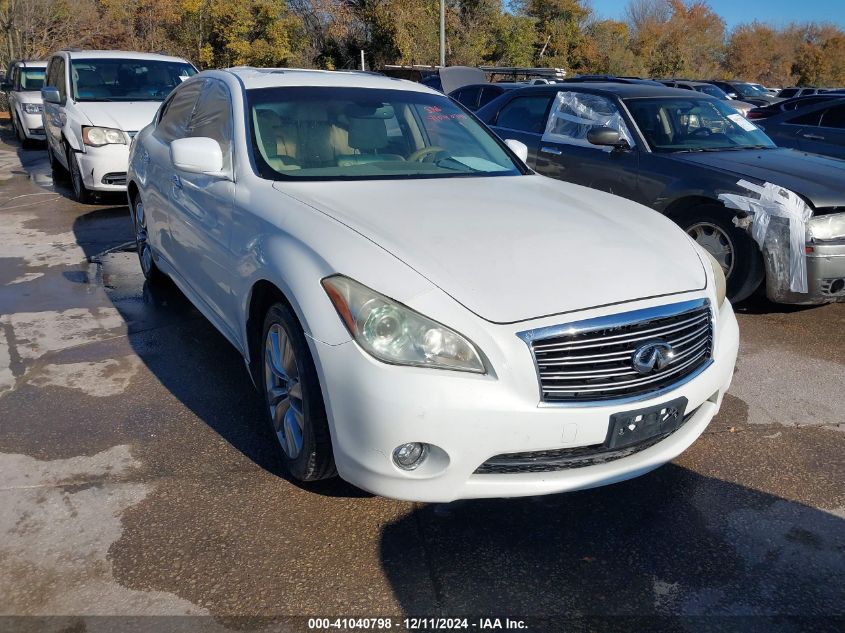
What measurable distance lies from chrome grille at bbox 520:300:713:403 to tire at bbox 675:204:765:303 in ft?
8.50

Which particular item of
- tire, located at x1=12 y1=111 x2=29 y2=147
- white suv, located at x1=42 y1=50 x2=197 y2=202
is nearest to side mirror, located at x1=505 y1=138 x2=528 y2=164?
white suv, located at x1=42 y1=50 x2=197 y2=202

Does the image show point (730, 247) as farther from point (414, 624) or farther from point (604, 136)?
point (414, 624)

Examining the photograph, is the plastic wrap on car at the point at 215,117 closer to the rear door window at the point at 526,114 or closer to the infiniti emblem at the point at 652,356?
the infiniti emblem at the point at 652,356

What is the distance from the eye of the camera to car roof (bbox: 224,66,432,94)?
13.3ft

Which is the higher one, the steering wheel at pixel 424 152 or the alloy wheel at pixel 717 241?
the steering wheel at pixel 424 152

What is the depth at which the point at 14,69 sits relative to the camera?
15.9m

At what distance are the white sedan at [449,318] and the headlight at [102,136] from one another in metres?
5.19

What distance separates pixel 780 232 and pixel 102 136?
6970mm

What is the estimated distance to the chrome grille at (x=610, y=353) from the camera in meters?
2.43

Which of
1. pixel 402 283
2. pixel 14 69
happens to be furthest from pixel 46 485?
pixel 14 69

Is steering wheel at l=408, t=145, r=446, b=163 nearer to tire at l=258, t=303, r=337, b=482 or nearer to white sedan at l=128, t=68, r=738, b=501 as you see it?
white sedan at l=128, t=68, r=738, b=501

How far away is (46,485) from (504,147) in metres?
2.96

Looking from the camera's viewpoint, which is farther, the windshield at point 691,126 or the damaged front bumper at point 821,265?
the windshield at point 691,126

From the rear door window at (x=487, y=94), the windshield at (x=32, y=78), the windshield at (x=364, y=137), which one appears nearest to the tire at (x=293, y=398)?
the windshield at (x=364, y=137)
